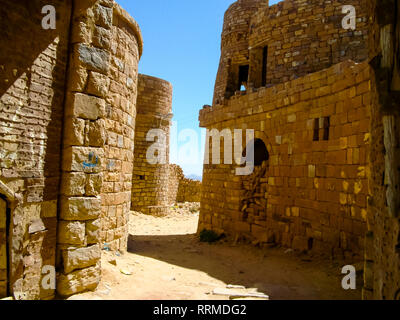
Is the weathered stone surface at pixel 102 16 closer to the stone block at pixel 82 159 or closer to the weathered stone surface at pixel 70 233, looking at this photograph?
the stone block at pixel 82 159

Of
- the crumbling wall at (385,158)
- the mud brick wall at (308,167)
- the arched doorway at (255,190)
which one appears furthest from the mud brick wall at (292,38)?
the crumbling wall at (385,158)

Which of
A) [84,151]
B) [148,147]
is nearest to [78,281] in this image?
[84,151]

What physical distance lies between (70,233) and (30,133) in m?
1.32

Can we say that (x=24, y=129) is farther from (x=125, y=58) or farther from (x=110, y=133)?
(x=125, y=58)

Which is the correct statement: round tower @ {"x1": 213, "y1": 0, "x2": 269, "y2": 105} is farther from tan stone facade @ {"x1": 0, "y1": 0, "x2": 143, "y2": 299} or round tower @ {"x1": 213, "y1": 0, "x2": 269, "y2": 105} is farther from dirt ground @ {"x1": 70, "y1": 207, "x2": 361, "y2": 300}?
tan stone facade @ {"x1": 0, "y1": 0, "x2": 143, "y2": 299}

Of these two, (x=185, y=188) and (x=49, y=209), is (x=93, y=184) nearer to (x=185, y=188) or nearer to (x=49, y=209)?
(x=49, y=209)

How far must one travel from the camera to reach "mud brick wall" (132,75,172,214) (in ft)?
48.2

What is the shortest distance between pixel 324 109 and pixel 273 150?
181cm

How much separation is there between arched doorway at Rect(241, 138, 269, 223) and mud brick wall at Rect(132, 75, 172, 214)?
7098mm

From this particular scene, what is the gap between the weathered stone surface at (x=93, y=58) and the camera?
3.79 m

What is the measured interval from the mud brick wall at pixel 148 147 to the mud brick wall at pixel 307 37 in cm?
654

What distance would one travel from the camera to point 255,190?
28.1 feet

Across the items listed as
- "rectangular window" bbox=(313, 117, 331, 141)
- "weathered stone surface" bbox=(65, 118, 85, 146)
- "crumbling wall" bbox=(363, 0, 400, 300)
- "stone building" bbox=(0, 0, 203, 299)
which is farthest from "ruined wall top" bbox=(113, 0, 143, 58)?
"rectangular window" bbox=(313, 117, 331, 141)
